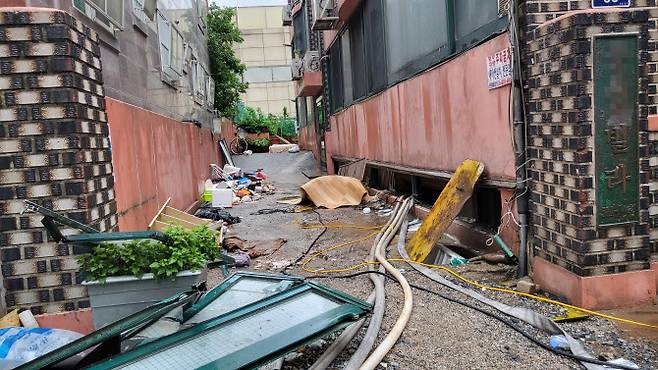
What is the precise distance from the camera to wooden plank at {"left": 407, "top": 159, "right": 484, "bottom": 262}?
534 cm

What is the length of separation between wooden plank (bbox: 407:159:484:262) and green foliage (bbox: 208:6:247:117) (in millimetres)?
16178

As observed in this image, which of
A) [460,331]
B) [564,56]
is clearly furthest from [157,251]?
[564,56]

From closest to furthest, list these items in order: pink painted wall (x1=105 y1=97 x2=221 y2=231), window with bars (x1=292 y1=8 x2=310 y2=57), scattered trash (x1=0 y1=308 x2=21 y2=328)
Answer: scattered trash (x1=0 y1=308 x2=21 y2=328) → pink painted wall (x1=105 y1=97 x2=221 y2=231) → window with bars (x1=292 y1=8 x2=310 y2=57)

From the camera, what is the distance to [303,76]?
19141 mm

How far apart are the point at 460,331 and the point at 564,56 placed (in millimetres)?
2053

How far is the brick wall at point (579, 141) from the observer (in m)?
3.65

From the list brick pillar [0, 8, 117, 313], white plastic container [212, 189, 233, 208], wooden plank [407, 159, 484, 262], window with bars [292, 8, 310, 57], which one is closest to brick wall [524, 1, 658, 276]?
wooden plank [407, 159, 484, 262]

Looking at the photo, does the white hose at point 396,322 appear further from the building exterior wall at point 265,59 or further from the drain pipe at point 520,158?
the building exterior wall at point 265,59

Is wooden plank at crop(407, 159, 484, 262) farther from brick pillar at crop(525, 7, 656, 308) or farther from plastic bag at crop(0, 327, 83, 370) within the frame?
plastic bag at crop(0, 327, 83, 370)

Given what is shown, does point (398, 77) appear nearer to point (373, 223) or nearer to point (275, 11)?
point (373, 223)

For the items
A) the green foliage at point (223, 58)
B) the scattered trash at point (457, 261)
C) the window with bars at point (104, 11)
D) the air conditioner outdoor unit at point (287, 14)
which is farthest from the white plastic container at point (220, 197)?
the air conditioner outdoor unit at point (287, 14)

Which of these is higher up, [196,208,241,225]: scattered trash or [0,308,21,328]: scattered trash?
[0,308,21,328]: scattered trash

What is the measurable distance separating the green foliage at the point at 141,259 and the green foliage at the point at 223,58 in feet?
58.4

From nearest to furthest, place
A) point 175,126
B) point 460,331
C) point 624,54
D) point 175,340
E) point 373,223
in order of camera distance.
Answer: point 175,340, point 460,331, point 624,54, point 373,223, point 175,126
